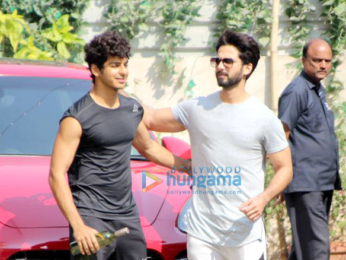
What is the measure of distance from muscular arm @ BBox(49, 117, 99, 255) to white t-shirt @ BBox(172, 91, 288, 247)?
2.32 feet

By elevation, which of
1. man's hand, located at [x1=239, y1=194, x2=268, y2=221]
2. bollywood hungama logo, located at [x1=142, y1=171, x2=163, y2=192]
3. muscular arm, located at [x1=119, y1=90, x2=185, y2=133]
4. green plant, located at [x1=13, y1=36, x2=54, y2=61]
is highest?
green plant, located at [x1=13, y1=36, x2=54, y2=61]

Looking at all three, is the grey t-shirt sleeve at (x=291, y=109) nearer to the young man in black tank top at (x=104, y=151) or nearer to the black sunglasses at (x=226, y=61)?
the black sunglasses at (x=226, y=61)

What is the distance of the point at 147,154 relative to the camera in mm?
4570

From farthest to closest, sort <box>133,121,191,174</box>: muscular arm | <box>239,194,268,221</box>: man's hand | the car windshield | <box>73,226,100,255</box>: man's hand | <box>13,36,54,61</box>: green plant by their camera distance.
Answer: <box>13,36,54,61</box>: green plant, the car windshield, <box>133,121,191,174</box>: muscular arm, <box>239,194,268,221</box>: man's hand, <box>73,226,100,255</box>: man's hand

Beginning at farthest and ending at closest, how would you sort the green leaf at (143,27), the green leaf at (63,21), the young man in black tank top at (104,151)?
the green leaf at (143,27) < the green leaf at (63,21) < the young man in black tank top at (104,151)

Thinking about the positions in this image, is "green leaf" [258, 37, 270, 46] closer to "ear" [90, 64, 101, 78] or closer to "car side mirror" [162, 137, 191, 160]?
"car side mirror" [162, 137, 191, 160]

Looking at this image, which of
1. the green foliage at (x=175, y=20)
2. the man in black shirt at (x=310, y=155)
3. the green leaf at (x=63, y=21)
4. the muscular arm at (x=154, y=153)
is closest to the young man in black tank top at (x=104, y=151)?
the muscular arm at (x=154, y=153)

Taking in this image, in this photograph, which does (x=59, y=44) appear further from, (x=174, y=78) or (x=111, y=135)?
(x=111, y=135)

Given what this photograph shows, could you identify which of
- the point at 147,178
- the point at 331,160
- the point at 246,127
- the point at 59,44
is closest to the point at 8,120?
the point at 147,178

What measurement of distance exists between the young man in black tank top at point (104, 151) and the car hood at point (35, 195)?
0.43 metres

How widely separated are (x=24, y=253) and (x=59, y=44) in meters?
4.36

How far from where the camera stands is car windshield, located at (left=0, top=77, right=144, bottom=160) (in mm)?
5180

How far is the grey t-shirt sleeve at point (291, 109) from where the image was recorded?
207 inches

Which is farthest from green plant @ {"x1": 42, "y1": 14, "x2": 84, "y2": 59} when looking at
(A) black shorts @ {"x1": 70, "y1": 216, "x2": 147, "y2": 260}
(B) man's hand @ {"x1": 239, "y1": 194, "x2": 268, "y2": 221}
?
(B) man's hand @ {"x1": 239, "y1": 194, "x2": 268, "y2": 221}
